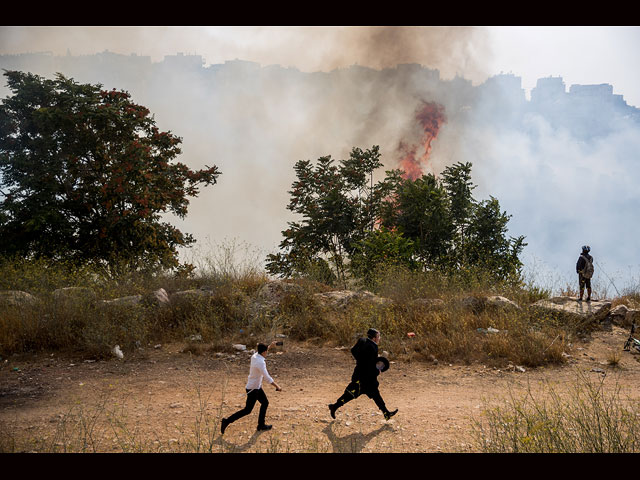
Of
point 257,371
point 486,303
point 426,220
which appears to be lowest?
point 257,371

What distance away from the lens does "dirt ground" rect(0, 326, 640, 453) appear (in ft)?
16.1

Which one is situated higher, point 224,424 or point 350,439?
point 224,424

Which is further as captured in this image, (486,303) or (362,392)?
(486,303)

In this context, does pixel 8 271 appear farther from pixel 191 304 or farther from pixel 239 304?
pixel 239 304

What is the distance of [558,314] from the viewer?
995 centimetres

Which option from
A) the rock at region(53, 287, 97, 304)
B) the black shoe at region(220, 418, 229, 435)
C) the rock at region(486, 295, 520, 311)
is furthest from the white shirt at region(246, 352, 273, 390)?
the rock at region(486, 295, 520, 311)

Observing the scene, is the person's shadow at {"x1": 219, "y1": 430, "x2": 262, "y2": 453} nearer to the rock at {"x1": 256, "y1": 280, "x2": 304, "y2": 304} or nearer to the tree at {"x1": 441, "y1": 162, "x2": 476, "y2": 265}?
the rock at {"x1": 256, "y1": 280, "x2": 304, "y2": 304}

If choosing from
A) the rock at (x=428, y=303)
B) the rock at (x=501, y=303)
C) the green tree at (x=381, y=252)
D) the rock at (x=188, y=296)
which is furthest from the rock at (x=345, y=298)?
the green tree at (x=381, y=252)

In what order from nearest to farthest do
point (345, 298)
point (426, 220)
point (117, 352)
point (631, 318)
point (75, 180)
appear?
point (117, 352) < point (631, 318) < point (345, 298) < point (75, 180) < point (426, 220)

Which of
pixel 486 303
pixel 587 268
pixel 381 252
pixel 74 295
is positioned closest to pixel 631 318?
pixel 587 268

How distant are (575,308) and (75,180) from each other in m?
14.3

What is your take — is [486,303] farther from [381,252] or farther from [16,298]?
[16,298]

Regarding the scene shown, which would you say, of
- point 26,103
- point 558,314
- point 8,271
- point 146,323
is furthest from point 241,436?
point 26,103

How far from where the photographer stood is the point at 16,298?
31.6ft
